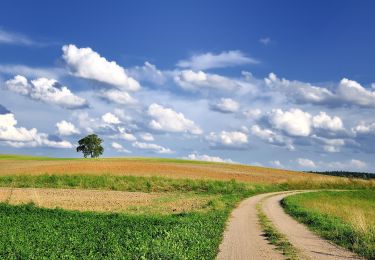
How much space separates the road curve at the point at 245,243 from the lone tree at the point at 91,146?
13546cm

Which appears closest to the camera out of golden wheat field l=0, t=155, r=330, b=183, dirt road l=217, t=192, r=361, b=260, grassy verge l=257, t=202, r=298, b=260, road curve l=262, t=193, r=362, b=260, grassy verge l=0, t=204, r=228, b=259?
grassy verge l=0, t=204, r=228, b=259

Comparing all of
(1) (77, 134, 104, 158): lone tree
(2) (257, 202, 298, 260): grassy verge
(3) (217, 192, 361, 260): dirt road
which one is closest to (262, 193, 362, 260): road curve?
(3) (217, 192, 361, 260): dirt road

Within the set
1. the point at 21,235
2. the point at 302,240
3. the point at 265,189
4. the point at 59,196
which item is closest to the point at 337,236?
the point at 302,240

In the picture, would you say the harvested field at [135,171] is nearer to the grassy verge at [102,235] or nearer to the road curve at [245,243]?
the grassy verge at [102,235]

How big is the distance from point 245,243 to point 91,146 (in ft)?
479

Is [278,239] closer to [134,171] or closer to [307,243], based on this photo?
[307,243]

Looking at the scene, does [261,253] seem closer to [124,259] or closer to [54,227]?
[124,259]

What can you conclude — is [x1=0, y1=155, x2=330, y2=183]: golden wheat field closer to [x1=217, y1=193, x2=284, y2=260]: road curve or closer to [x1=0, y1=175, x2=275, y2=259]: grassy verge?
[x1=0, y1=175, x2=275, y2=259]: grassy verge

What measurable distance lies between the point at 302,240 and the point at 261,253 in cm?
505

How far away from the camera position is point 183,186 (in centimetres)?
6694

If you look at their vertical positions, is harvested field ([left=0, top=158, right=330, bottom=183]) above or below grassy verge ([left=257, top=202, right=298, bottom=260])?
above

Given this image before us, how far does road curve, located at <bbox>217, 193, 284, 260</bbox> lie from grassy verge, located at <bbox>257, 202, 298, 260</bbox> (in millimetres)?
287

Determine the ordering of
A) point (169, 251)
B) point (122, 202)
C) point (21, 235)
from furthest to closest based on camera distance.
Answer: point (122, 202)
point (21, 235)
point (169, 251)

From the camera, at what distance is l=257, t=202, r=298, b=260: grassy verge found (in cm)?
2030
